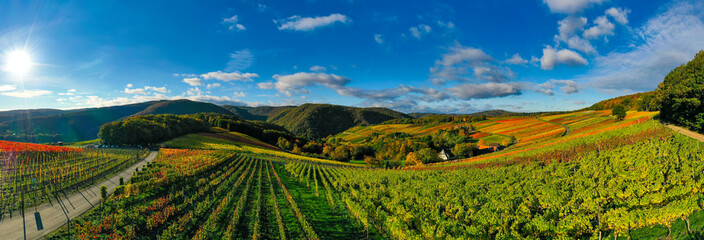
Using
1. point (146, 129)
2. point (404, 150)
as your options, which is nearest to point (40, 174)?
point (146, 129)

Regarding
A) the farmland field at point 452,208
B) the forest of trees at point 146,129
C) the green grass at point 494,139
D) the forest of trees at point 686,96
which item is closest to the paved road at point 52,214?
the farmland field at point 452,208

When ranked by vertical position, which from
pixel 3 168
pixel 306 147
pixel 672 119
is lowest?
pixel 306 147

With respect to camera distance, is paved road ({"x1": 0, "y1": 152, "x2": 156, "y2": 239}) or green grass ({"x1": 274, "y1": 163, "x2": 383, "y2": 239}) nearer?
paved road ({"x1": 0, "y1": 152, "x2": 156, "y2": 239})

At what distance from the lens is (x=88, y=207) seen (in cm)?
2352

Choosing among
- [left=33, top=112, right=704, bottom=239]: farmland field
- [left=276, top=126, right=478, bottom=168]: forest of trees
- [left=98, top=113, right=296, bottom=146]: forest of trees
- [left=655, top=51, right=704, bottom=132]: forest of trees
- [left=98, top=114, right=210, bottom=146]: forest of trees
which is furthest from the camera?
[left=276, top=126, right=478, bottom=168]: forest of trees

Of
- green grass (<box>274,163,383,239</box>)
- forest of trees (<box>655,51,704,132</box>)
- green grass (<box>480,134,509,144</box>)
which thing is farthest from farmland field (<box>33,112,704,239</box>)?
green grass (<box>480,134,509,144</box>)

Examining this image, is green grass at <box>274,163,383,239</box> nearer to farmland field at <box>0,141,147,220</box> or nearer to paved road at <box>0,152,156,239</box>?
paved road at <box>0,152,156,239</box>

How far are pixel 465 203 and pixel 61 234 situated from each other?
Result: 32690 mm

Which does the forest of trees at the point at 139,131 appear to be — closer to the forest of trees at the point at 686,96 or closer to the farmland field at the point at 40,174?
the farmland field at the point at 40,174

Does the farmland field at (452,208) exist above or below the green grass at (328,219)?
above

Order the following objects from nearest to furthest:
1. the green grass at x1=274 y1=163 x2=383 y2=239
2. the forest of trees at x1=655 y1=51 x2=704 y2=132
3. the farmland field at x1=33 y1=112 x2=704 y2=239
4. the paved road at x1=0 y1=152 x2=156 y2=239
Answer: the farmland field at x1=33 y1=112 x2=704 y2=239
the paved road at x1=0 y1=152 x2=156 y2=239
the green grass at x1=274 y1=163 x2=383 y2=239
the forest of trees at x1=655 y1=51 x2=704 y2=132

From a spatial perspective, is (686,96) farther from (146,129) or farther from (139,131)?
(139,131)

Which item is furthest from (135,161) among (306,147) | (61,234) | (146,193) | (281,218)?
(306,147)

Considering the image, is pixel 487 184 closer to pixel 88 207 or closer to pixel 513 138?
pixel 88 207
